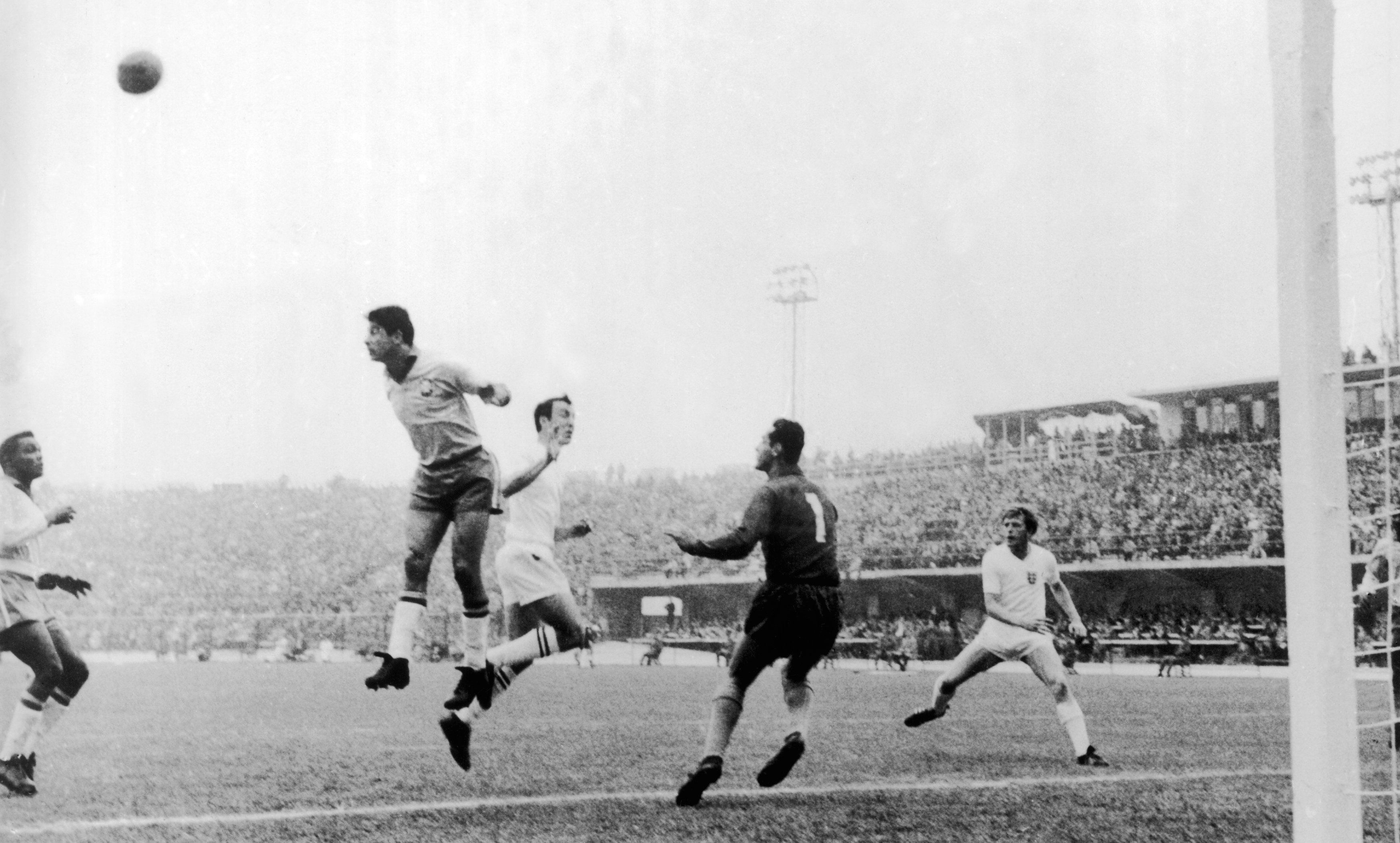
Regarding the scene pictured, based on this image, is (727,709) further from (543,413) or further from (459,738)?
(543,413)

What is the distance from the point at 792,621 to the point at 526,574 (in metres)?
1.03

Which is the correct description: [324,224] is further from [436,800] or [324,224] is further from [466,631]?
[436,800]

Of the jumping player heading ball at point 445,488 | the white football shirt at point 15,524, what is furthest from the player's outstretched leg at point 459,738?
the white football shirt at point 15,524

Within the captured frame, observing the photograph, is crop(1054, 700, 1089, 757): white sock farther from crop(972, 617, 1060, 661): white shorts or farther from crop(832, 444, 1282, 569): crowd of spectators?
crop(832, 444, 1282, 569): crowd of spectators

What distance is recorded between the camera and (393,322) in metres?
4.44

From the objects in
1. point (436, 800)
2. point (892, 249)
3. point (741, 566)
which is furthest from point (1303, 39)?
point (741, 566)

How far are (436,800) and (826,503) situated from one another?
1.73m

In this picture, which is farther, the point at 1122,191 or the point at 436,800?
the point at 1122,191

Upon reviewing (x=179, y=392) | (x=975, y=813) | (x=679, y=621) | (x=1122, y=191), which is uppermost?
(x=1122, y=191)

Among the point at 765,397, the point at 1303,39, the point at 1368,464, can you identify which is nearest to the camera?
the point at 1303,39

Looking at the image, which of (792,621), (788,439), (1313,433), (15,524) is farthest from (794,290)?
(15,524)

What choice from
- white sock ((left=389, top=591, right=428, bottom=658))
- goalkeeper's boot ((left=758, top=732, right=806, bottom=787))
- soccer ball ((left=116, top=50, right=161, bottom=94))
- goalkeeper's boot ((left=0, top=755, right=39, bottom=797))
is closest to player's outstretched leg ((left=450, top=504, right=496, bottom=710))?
white sock ((left=389, top=591, right=428, bottom=658))

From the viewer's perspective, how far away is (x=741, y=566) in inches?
260

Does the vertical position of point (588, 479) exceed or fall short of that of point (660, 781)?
it exceeds it
